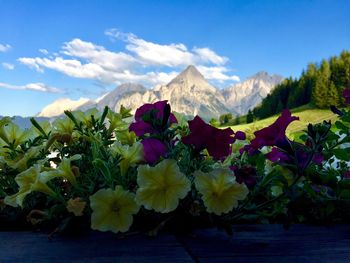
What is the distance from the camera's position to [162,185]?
5.28ft

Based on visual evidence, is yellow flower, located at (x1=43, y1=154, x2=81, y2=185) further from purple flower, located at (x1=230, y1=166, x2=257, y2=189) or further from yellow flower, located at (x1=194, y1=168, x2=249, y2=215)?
purple flower, located at (x1=230, y1=166, x2=257, y2=189)

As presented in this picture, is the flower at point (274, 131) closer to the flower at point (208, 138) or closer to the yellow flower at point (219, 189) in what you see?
the flower at point (208, 138)

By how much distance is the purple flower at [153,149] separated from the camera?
176 centimetres

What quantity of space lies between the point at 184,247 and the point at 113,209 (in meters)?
0.30

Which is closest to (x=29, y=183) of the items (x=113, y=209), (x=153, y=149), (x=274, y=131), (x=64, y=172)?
(x=64, y=172)

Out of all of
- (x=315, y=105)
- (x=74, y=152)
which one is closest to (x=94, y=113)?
(x=74, y=152)

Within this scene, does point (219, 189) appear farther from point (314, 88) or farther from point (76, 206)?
point (314, 88)

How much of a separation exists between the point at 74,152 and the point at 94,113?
11.7 inches

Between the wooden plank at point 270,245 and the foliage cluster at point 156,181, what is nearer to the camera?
the wooden plank at point 270,245

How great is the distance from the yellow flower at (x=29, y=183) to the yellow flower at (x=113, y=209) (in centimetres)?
24

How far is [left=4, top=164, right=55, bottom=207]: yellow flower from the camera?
1672 millimetres

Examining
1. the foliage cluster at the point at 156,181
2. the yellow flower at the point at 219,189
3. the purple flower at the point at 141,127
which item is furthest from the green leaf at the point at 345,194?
the purple flower at the point at 141,127

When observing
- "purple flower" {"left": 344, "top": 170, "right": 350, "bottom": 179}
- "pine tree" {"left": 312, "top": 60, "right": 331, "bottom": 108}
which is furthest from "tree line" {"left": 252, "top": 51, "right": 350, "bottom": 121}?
"purple flower" {"left": 344, "top": 170, "right": 350, "bottom": 179}

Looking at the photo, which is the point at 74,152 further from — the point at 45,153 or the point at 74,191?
the point at 74,191
